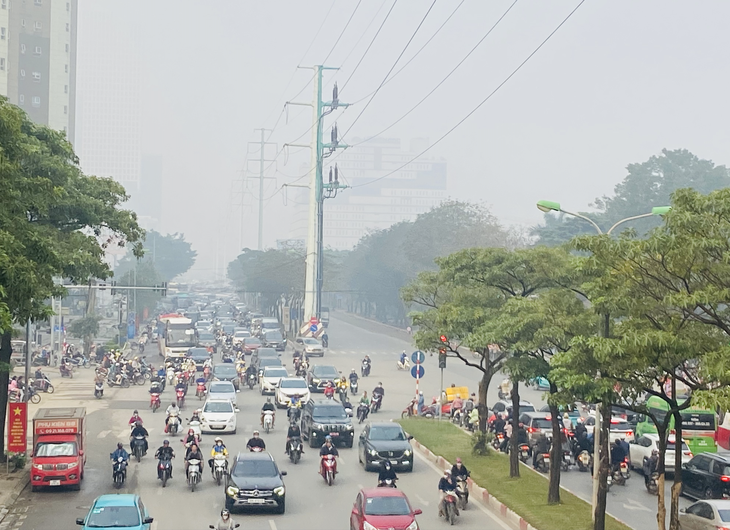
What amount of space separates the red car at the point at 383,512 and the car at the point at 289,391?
2297 cm

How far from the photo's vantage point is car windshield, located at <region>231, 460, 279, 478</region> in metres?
22.6

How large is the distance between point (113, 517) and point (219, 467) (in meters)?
7.68

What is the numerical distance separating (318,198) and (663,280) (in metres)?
74.3

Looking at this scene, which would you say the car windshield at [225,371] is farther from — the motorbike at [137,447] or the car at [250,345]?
Result: the motorbike at [137,447]

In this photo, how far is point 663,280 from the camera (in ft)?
52.1

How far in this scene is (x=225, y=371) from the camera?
52688 millimetres

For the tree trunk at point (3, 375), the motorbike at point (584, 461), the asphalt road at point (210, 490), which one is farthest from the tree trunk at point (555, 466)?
the tree trunk at point (3, 375)

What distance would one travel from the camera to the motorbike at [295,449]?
2941cm

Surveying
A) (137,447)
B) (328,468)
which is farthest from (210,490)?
(137,447)

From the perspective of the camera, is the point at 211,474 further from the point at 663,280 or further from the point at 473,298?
the point at 663,280

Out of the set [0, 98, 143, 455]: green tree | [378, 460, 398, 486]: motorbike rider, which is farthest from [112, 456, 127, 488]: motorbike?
[378, 460, 398, 486]: motorbike rider

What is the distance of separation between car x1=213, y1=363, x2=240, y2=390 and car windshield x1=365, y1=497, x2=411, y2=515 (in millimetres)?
33499

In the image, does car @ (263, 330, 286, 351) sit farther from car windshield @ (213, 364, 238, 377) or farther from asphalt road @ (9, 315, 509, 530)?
asphalt road @ (9, 315, 509, 530)

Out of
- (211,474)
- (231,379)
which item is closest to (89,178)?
(211,474)
